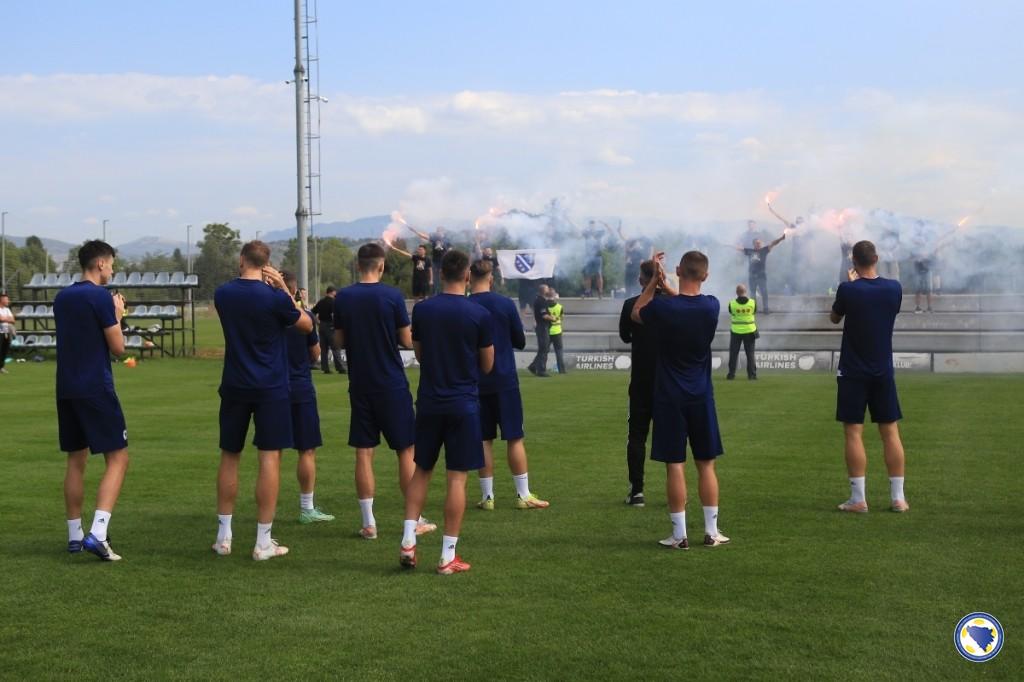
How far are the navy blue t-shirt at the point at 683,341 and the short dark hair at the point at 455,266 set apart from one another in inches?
53.8

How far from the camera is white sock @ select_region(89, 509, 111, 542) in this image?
25.2 feet

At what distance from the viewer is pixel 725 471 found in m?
11.6

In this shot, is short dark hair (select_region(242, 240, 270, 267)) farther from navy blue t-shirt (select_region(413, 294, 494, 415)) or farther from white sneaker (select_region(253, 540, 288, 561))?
white sneaker (select_region(253, 540, 288, 561))

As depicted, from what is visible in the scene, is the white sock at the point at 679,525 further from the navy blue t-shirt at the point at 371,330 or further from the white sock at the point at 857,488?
the navy blue t-shirt at the point at 371,330

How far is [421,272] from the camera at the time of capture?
29.3m

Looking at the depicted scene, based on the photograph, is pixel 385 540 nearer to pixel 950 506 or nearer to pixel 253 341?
pixel 253 341

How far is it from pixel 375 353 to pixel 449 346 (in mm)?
1001

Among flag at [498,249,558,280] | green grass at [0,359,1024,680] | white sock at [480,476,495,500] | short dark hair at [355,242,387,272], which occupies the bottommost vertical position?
green grass at [0,359,1024,680]

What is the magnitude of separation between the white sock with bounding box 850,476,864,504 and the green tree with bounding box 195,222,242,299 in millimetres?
78487

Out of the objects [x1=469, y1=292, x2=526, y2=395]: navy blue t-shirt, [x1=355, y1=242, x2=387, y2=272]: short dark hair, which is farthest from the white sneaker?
[x1=469, y1=292, x2=526, y2=395]: navy blue t-shirt

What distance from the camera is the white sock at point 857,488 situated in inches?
370

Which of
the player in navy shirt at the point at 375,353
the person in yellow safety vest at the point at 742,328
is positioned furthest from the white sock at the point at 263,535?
the person in yellow safety vest at the point at 742,328

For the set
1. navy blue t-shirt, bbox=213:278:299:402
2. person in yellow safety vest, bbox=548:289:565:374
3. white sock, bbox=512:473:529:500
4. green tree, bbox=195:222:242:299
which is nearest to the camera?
navy blue t-shirt, bbox=213:278:299:402

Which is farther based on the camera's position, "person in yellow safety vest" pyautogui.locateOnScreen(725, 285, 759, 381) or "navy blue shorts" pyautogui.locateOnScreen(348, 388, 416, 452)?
"person in yellow safety vest" pyautogui.locateOnScreen(725, 285, 759, 381)
